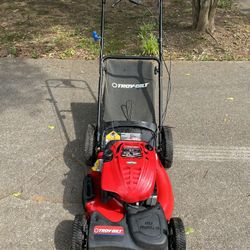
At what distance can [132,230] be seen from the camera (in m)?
3.07

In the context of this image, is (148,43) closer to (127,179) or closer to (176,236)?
(127,179)

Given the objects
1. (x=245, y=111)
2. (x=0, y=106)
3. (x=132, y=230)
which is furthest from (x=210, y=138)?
(x=0, y=106)

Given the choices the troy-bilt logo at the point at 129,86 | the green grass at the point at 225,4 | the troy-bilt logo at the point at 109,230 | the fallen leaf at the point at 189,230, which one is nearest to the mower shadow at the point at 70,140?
the troy-bilt logo at the point at 109,230

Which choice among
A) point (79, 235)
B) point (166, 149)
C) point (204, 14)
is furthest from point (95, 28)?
point (79, 235)

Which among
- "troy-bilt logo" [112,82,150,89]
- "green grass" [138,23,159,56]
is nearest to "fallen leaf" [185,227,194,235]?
"troy-bilt logo" [112,82,150,89]

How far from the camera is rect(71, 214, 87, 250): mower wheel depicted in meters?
3.13

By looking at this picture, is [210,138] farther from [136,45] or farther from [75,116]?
[136,45]

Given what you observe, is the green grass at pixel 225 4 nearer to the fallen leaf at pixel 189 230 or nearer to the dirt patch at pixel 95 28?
the dirt patch at pixel 95 28

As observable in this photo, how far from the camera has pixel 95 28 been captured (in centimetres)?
812

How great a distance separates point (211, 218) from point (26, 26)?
6.00 metres

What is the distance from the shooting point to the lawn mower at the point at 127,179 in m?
3.07

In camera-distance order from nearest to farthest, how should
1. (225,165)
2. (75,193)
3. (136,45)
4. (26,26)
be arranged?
(75,193) < (225,165) < (136,45) < (26,26)

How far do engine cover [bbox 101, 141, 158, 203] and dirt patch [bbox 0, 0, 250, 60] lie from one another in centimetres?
391

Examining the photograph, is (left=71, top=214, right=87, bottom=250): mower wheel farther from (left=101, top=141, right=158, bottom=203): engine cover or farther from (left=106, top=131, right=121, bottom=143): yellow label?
(left=106, top=131, right=121, bottom=143): yellow label
